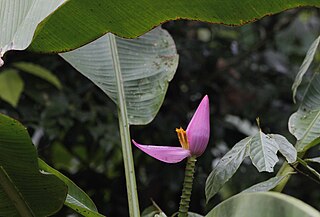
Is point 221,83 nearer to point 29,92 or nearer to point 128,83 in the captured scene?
point 29,92

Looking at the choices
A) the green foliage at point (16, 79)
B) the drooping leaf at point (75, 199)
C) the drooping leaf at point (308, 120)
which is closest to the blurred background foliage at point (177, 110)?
the green foliage at point (16, 79)

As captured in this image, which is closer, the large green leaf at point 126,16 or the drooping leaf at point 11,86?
the large green leaf at point 126,16

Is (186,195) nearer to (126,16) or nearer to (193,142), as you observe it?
(193,142)

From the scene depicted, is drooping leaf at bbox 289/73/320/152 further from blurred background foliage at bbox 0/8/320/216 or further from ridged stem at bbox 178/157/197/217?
blurred background foliage at bbox 0/8/320/216

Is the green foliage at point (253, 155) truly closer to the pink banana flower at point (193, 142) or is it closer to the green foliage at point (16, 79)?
the pink banana flower at point (193, 142)

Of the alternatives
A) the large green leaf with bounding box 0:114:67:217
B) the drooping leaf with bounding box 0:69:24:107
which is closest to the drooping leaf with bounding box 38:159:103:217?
the large green leaf with bounding box 0:114:67:217

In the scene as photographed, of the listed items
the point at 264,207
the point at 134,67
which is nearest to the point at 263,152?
the point at 264,207
